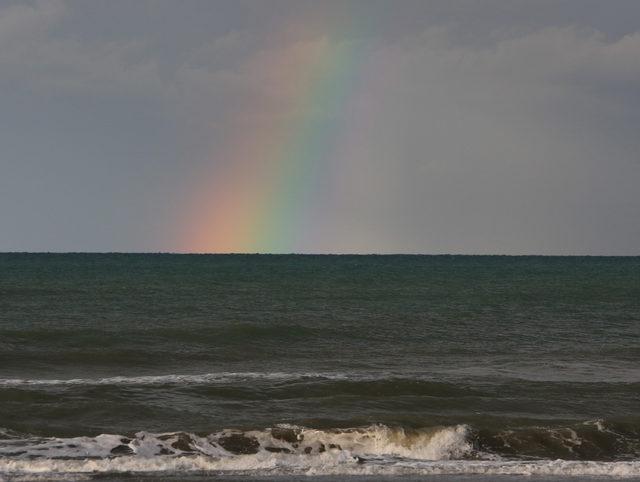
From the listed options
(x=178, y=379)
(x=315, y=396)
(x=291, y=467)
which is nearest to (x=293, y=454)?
(x=291, y=467)

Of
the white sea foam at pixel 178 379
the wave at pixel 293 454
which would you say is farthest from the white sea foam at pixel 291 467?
the white sea foam at pixel 178 379

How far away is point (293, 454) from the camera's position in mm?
16984

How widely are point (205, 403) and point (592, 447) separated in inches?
357

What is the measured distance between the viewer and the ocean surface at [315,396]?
1602 cm

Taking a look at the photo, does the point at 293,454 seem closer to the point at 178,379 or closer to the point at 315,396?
the point at 315,396

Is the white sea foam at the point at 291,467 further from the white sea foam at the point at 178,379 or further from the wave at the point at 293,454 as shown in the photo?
the white sea foam at the point at 178,379

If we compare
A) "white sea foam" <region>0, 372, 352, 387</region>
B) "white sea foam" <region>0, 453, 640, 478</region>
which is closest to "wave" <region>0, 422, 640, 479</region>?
"white sea foam" <region>0, 453, 640, 478</region>

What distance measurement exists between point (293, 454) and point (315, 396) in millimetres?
5362

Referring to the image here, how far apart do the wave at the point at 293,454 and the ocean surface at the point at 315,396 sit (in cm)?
5

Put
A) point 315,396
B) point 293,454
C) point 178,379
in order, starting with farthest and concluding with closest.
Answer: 1. point 178,379
2. point 315,396
3. point 293,454

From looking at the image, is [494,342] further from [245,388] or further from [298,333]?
[245,388]

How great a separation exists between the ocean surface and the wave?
0.05 m

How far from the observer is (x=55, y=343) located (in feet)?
105

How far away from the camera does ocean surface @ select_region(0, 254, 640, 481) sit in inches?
631
